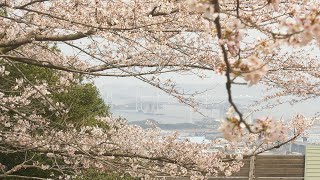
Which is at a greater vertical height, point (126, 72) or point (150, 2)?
point (150, 2)

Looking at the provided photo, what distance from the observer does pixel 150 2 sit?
397 centimetres

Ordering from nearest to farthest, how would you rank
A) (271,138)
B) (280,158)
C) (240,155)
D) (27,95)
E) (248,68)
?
(248,68) → (271,138) → (27,95) → (240,155) → (280,158)

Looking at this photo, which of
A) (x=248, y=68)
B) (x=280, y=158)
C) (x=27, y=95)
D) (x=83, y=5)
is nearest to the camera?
(x=248, y=68)

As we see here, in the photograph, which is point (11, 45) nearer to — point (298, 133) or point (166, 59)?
point (166, 59)

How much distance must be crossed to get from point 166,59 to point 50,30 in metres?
1.00

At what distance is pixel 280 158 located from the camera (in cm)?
820

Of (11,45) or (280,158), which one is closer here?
(11,45)

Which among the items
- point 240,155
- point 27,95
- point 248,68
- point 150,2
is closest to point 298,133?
point 240,155

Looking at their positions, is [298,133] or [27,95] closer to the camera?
[298,133]

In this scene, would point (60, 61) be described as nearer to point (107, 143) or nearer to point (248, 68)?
point (107, 143)

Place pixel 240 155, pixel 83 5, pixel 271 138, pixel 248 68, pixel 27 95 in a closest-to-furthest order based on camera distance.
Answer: pixel 248 68
pixel 271 138
pixel 83 5
pixel 27 95
pixel 240 155

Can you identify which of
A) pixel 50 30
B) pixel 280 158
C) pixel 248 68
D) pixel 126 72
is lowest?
pixel 280 158

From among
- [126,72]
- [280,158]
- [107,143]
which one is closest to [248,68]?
[126,72]

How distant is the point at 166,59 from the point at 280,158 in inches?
185
